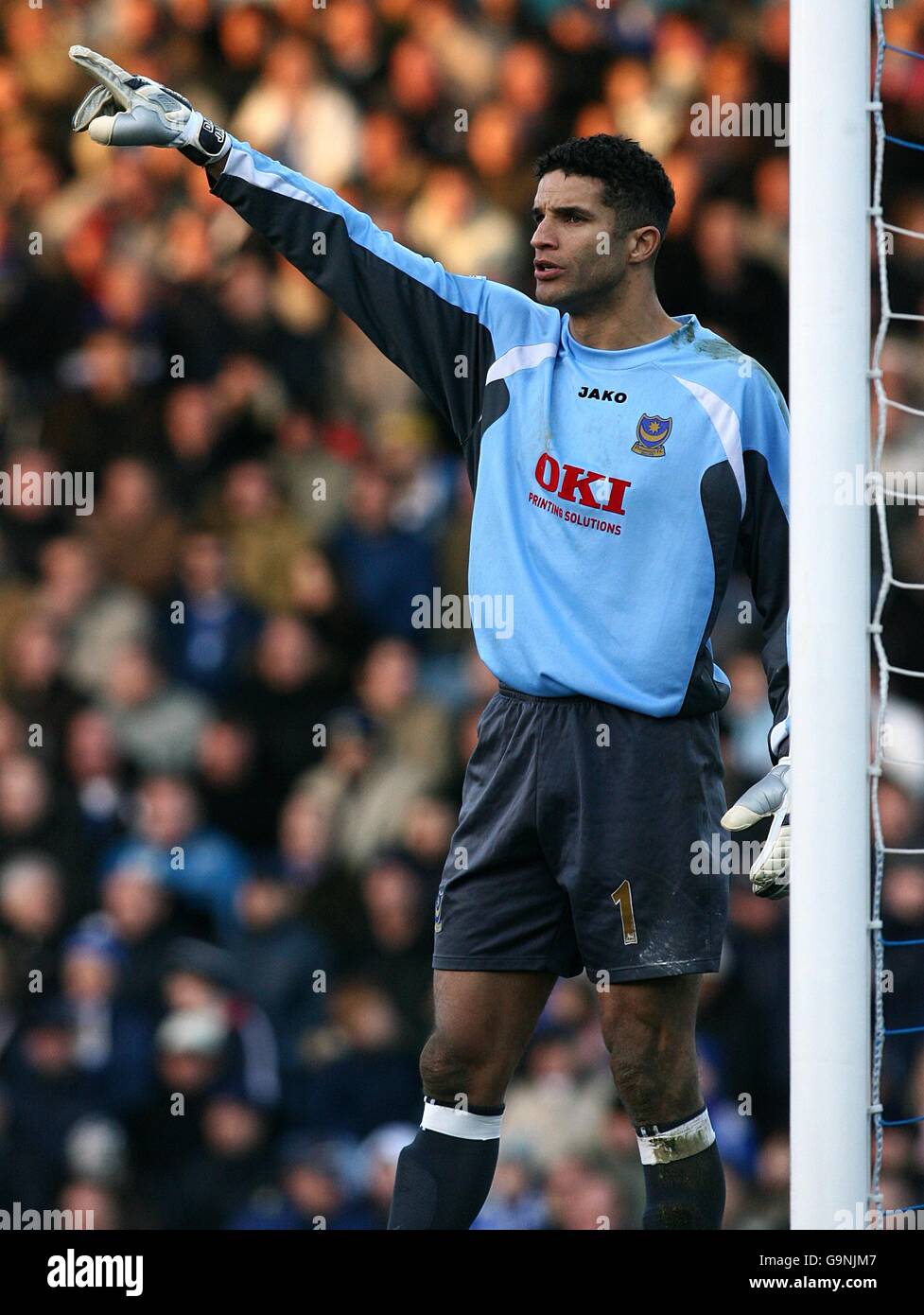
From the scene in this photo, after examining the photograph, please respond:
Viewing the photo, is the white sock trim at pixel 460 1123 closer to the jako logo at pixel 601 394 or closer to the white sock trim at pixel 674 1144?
the white sock trim at pixel 674 1144

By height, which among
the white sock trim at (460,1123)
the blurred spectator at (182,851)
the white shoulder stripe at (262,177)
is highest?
the white shoulder stripe at (262,177)

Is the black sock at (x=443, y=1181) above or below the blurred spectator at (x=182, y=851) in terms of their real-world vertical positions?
below

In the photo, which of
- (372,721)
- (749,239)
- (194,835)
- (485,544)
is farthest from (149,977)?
(749,239)

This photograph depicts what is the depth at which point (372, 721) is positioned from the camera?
17.0ft

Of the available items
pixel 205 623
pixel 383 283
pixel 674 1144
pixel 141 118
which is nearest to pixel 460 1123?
pixel 674 1144

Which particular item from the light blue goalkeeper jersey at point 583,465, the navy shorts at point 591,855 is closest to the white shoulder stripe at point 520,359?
the light blue goalkeeper jersey at point 583,465

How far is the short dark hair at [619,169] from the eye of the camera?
3141 mm

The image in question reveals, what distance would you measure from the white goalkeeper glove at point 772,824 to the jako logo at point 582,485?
1.62ft

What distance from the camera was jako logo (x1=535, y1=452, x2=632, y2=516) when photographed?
3041mm

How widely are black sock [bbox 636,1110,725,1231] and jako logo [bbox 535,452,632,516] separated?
97cm

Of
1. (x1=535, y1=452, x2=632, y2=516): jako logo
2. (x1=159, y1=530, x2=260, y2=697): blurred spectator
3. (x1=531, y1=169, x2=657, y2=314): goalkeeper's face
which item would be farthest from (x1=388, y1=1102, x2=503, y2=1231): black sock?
(x1=159, y1=530, x2=260, y2=697): blurred spectator
